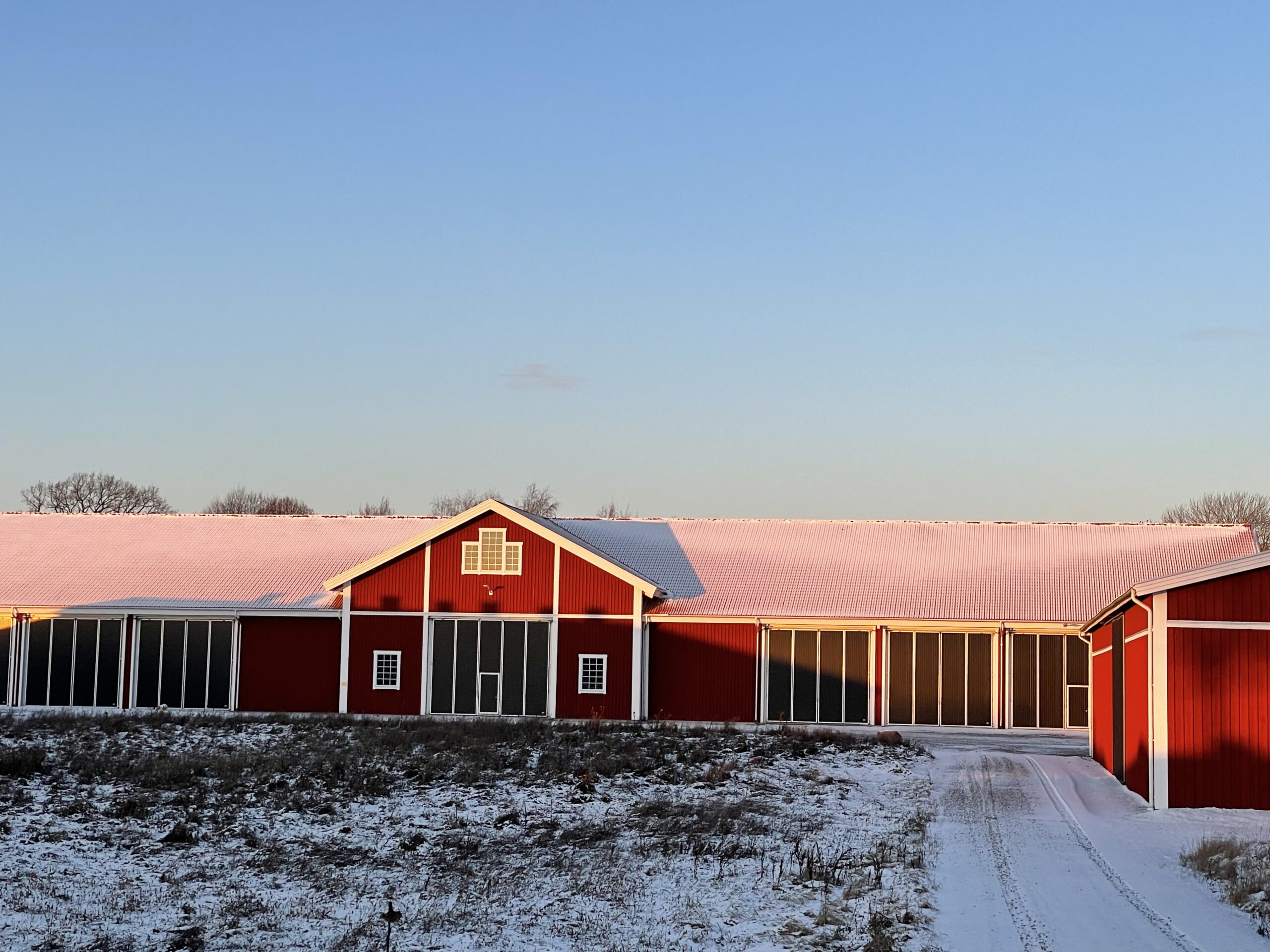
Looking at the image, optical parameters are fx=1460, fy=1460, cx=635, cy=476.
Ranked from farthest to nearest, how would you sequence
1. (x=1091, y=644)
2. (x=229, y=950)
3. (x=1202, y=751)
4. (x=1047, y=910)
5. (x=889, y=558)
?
(x=889, y=558) < (x=1091, y=644) < (x=1202, y=751) < (x=1047, y=910) < (x=229, y=950)

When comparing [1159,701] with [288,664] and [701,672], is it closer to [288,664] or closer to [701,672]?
[701,672]

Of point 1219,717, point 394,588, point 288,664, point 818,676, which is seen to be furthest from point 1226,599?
point 288,664

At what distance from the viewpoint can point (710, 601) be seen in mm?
43219

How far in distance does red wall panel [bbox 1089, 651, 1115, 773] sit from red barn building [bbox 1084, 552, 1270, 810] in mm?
5468

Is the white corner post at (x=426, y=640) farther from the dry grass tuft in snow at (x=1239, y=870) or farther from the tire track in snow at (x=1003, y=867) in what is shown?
the dry grass tuft in snow at (x=1239, y=870)

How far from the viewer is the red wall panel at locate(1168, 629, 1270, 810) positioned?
74.9 ft

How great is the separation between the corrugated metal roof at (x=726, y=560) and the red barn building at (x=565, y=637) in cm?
13

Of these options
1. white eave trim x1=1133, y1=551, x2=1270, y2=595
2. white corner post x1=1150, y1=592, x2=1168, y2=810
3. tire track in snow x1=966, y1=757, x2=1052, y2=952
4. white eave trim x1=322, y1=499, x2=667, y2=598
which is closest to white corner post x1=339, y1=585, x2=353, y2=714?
white eave trim x1=322, y1=499, x2=667, y2=598

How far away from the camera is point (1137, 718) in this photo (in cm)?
2534

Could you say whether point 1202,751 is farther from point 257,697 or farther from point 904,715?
point 257,697

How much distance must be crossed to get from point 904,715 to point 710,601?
6.51m

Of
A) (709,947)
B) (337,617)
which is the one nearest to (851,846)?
(709,947)

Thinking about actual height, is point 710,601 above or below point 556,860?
above

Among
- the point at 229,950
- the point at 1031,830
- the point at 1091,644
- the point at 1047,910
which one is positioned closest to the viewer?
the point at 229,950
